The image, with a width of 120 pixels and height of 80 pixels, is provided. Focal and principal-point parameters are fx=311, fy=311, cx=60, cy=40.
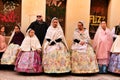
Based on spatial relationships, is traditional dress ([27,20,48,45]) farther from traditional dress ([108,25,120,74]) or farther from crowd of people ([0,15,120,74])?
traditional dress ([108,25,120,74])

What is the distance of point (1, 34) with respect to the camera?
1030 centimetres

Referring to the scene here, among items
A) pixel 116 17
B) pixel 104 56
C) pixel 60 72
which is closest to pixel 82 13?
pixel 116 17

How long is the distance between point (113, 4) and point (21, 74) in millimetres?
4568

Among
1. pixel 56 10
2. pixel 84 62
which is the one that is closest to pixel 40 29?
pixel 56 10

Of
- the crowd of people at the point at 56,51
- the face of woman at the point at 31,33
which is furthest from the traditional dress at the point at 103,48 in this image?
the face of woman at the point at 31,33

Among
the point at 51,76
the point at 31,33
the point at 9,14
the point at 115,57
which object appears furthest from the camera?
the point at 9,14

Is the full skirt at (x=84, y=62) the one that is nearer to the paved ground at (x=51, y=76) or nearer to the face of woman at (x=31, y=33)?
the paved ground at (x=51, y=76)

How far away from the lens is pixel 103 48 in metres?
10.1

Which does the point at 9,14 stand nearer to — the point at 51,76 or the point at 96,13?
the point at 51,76

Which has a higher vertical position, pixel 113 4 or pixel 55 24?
pixel 113 4

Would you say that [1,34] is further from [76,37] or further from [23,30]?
[76,37]

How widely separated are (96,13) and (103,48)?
2.33 m

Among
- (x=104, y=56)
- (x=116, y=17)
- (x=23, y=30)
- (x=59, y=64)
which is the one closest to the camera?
(x=59, y=64)

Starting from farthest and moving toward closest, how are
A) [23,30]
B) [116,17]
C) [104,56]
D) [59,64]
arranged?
1. [116,17]
2. [23,30]
3. [104,56]
4. [59,64]
